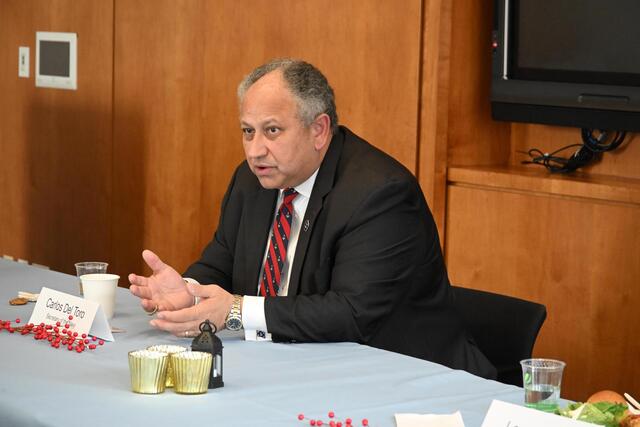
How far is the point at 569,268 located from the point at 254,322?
1.78m

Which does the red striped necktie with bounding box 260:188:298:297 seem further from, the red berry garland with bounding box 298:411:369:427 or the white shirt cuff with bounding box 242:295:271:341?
the red berry garland with bounding box 298:411:369:427

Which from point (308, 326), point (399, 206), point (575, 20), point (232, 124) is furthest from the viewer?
point (232, 124)

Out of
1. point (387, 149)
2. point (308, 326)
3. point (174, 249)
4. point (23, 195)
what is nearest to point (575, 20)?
point (387, 149)

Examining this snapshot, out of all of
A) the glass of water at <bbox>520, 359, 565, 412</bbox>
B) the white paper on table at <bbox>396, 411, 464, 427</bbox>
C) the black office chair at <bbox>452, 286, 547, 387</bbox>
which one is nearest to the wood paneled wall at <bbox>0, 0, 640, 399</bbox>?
the black office chair at <bbox>452, 286, 547, 387</bbox>

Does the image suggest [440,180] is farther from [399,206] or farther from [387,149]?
[399,206]

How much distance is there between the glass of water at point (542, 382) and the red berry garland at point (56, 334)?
3.48ft

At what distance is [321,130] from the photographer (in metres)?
3.19

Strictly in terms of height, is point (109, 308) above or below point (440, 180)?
below

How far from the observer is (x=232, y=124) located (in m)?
5.34

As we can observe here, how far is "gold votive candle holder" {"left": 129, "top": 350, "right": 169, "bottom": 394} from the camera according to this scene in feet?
7.27

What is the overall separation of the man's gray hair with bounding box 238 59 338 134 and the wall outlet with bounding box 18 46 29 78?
12.1 ft

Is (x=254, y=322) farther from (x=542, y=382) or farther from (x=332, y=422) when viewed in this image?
(x=542, y=382)

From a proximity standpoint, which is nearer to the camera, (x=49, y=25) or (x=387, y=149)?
(x=387, y=149)

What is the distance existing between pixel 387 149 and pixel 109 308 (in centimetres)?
198
